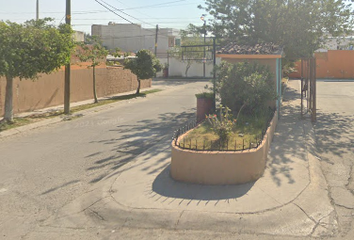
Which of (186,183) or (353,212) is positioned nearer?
(353,212)

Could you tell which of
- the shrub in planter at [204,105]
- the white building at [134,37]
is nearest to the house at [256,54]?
the shrub in planter at [204,105]

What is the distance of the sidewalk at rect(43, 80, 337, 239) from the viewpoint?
5188 mm

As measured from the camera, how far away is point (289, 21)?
49.3ft

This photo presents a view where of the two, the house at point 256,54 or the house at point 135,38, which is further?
the house at point 135,38

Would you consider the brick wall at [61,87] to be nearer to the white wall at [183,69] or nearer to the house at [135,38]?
the white wall at [183,69]

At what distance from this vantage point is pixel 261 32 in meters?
15.7

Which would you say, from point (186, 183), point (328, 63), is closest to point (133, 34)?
point (328, 63)

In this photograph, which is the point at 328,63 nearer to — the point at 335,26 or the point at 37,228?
the point at 335,26

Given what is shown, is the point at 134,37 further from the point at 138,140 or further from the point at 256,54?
the point at 138,140

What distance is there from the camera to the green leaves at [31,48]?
12242mm

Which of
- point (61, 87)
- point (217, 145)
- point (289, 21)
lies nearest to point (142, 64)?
point (61, 87)

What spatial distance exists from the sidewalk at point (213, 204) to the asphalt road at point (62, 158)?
18.4 inches

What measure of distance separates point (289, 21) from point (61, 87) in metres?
11.9

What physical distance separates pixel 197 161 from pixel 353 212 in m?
2.53
